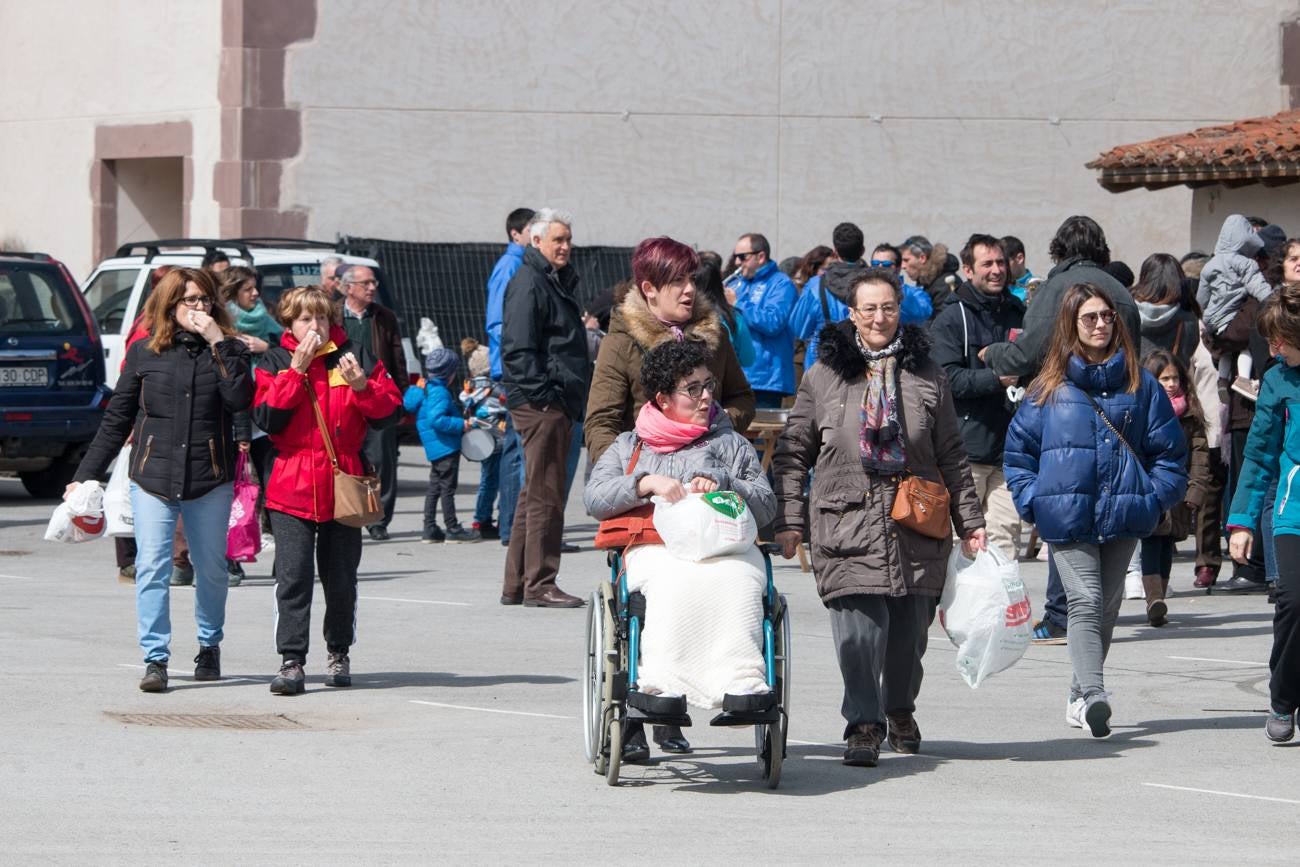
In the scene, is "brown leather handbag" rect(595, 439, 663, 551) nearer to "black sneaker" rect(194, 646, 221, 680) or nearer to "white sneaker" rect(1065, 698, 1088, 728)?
"white sneaker" rect(1065, 698, 1088, 728)

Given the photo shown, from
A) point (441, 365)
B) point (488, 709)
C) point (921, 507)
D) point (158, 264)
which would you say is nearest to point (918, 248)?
point (441, 365)

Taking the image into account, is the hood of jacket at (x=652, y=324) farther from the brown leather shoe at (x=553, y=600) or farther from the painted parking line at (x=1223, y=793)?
the brown leather shoe at (x=553, y=600)

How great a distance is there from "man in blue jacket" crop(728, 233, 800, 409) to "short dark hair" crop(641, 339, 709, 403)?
22.5 feet

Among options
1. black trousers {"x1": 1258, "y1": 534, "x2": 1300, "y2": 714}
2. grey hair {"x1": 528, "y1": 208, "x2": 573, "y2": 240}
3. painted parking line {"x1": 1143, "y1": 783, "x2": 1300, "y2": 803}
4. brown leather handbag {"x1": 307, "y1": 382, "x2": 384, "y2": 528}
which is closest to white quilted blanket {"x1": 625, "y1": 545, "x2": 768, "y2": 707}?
painted parking line {"x1": 1143, "y1": 783, "x2": 1300, "y2": 803}

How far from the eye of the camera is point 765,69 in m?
26.8

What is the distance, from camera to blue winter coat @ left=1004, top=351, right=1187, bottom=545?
29.1 ft

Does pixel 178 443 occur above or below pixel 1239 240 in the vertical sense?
below

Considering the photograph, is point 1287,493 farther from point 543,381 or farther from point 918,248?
point 918,248

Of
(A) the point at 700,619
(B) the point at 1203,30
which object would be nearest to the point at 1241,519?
(A) the point at 700,619

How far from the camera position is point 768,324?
14844 millimetres

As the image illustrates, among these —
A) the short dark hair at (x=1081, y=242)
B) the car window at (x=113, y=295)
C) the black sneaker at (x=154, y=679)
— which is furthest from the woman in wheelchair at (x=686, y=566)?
the car window at (x=113, y=295)

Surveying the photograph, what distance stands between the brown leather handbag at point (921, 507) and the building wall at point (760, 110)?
18189 mm

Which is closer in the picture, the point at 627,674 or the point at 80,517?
the point at 627,674

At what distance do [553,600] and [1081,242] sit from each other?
3522 mm
